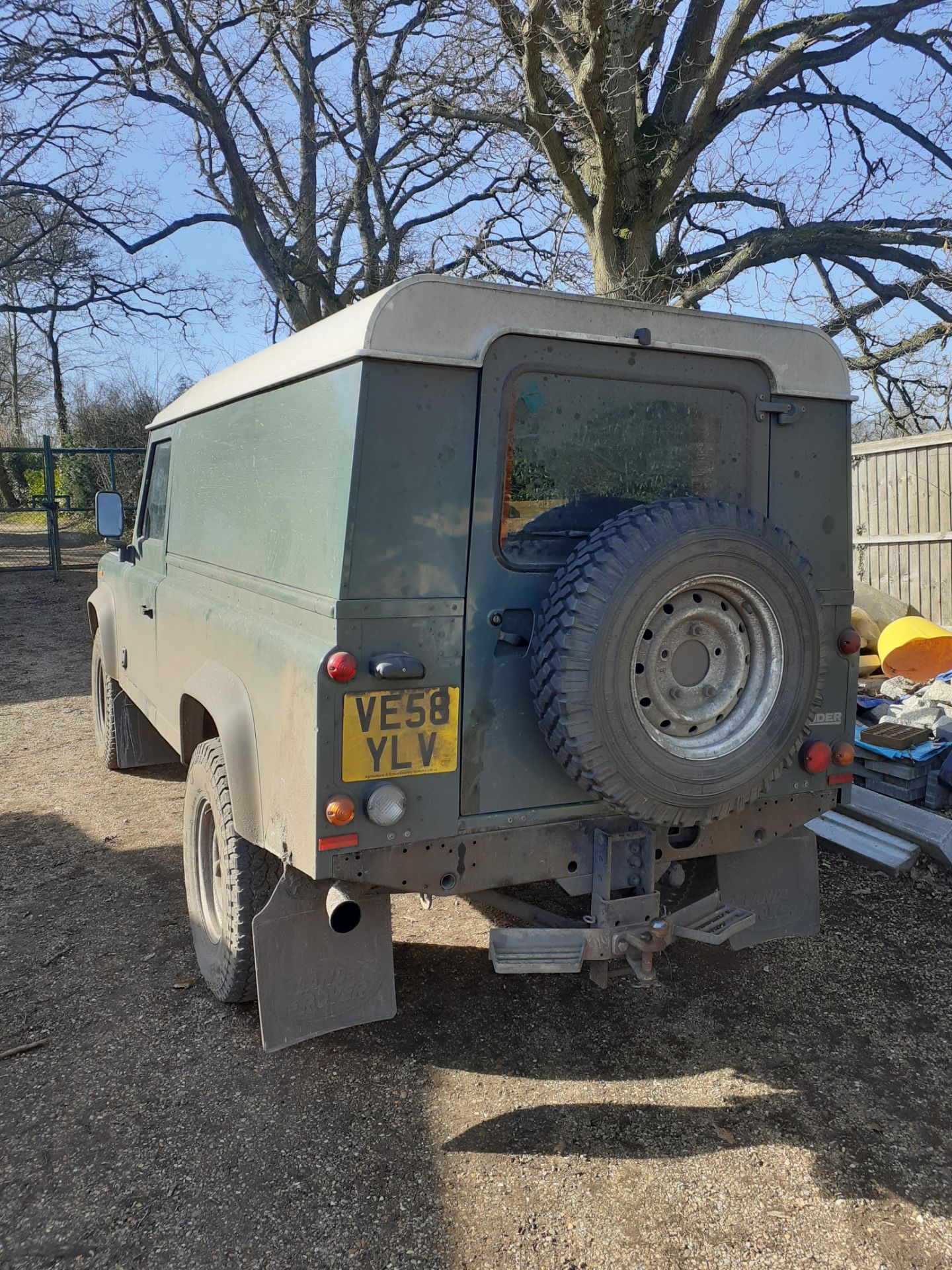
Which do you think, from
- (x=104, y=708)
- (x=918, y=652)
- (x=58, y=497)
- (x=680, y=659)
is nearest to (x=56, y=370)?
(x=58, y=497)

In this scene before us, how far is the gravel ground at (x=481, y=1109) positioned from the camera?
2334 millimetres

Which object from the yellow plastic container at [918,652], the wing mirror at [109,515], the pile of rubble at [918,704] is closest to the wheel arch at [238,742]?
the wing mirror at [109,515]

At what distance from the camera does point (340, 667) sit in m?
2.42

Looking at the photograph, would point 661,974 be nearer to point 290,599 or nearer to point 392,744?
point 392,744

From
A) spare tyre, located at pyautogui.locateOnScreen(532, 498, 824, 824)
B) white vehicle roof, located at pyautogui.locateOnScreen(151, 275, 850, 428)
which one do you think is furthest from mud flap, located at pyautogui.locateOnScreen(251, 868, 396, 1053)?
white vehicle roof, located at pyautogui.locateOnScreen(151, 275, 850, 428)

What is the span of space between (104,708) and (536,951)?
4.36 metres

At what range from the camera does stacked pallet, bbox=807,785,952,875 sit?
452cm

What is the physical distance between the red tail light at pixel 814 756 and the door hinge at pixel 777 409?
1.11 meters

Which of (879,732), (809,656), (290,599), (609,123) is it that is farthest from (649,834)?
(609,123)

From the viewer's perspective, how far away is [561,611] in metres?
2.51

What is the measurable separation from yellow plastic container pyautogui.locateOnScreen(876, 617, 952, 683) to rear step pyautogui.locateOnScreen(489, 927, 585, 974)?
199 inches

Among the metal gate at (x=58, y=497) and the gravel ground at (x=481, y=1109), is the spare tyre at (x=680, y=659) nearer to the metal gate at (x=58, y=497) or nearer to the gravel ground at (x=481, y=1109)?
the gravel ground at (x=481, y=1109)

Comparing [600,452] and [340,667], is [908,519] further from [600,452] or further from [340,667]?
[340,667]

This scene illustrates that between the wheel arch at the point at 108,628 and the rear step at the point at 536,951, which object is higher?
the wheel arch at the point at 108,628
